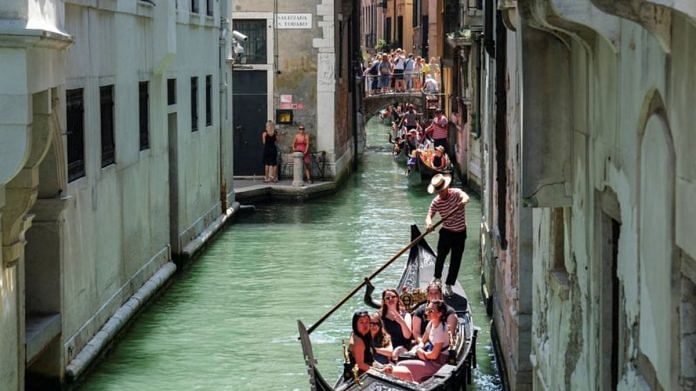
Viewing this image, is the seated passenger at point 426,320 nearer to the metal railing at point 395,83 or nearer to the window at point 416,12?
the metal railing at point 395,83

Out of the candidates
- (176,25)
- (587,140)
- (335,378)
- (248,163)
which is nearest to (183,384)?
(335,378)

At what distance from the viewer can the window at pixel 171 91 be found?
1597 cm

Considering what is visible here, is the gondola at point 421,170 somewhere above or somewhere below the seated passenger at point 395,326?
below

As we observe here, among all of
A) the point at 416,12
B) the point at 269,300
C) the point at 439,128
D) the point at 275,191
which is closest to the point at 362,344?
the point at 269,300

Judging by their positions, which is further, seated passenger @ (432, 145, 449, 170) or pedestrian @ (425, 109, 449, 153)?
pedestrian @ (425, 109, 449, 153)

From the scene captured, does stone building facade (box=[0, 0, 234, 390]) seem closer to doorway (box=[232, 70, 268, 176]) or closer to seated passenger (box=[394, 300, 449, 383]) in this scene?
seated passenger (box=[394, 300, 449, 383])

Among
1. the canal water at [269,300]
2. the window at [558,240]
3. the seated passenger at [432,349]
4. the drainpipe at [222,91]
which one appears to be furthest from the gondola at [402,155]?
the window at [558,240]

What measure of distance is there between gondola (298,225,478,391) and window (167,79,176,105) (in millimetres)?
4158

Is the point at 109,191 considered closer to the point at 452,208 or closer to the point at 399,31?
the point at 452,208

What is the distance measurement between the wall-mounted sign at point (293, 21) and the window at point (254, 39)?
29 centimetres

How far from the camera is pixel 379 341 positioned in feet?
32.6

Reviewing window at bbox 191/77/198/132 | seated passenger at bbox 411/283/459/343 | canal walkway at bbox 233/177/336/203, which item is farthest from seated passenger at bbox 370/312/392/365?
canal walkway at bbox 233/177/336/203

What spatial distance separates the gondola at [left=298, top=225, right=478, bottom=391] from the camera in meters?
8.84

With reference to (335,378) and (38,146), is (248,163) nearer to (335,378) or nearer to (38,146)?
(335,378)
